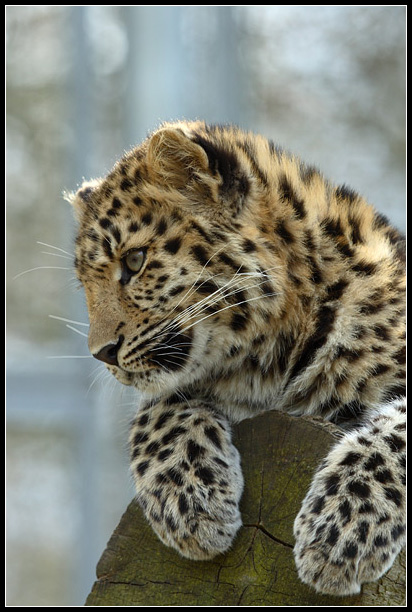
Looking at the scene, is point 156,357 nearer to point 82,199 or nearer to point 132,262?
point 132,262

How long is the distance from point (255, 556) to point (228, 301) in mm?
1144

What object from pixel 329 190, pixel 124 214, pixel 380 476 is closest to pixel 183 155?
pixel 124 214

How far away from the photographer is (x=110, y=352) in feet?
13.1

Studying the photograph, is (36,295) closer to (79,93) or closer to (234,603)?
(79,93)

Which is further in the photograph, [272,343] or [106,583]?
[272,343]

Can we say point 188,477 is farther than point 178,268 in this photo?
No

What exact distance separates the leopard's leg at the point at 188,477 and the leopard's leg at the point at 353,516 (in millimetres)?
329

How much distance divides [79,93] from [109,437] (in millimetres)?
3503

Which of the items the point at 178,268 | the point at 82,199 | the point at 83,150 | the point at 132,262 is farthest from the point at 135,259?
the point at 83,150

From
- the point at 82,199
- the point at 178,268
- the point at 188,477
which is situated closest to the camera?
the point at 188,477

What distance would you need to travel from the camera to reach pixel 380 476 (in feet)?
11.0

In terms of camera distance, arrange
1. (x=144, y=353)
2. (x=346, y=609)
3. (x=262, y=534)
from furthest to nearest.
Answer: (x=144, y=353) → (x=262, y=534) → (x=346, y=609)

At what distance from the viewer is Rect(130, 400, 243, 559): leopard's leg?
11.1 feet

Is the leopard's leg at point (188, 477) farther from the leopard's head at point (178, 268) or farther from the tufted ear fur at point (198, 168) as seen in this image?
the tufted ear fur at point (198, 168)
